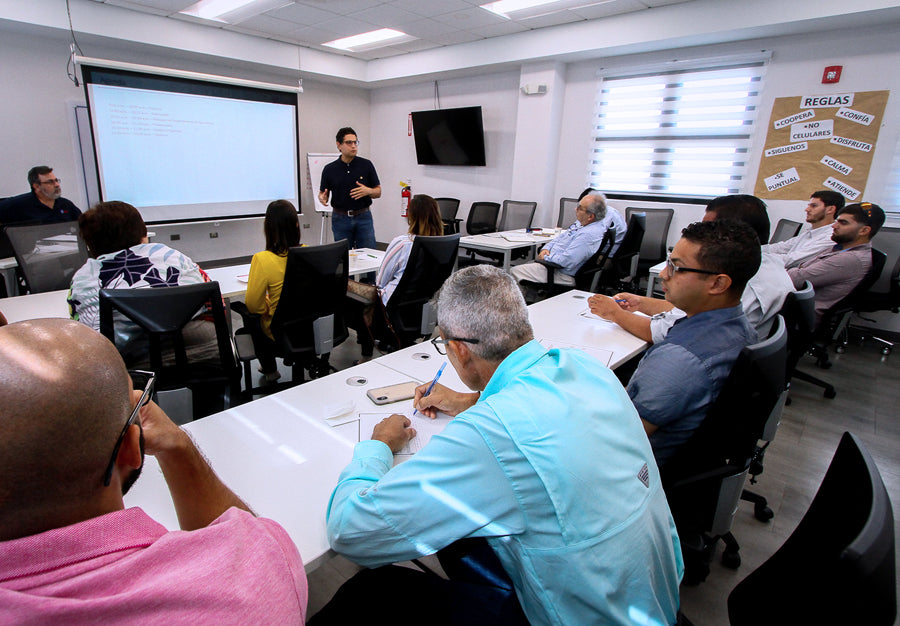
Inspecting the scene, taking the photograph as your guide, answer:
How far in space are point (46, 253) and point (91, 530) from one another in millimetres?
3350

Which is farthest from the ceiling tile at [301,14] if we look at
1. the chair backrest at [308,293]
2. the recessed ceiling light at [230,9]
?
the chair backrest at [308,293]

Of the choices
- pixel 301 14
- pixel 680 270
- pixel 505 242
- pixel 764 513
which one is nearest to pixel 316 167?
pixel 301 14

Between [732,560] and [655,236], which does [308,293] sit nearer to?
[732,560]

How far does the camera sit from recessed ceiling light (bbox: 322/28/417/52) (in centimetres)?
598

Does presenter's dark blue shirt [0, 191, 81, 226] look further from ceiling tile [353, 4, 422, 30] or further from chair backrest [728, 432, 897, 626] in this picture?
chair backrest [728, 432, 897, 626]

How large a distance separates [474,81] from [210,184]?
4.00 meters

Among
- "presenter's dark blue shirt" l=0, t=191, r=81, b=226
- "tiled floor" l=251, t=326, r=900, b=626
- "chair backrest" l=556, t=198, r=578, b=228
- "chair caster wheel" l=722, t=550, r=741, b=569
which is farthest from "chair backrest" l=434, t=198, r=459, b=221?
"chair caster wheel" l=722, t=550, r=741, b=569

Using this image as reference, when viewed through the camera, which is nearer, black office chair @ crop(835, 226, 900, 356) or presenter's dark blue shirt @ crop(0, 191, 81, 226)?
black office chair @ crop(835, 226, 900, 356)

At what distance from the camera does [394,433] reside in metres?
1.24

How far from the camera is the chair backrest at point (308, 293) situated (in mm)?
2336

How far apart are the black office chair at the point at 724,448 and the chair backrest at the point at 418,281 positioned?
1769 millimetres

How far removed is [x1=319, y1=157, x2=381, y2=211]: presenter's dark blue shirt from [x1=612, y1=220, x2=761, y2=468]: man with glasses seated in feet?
13.4

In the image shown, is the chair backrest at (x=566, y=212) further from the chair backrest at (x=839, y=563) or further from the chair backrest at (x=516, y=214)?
the chair backrest at (x=839, y=563)

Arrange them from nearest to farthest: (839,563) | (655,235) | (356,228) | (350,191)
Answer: (839,563)
(350,191)
(356,228)
(655,235)
